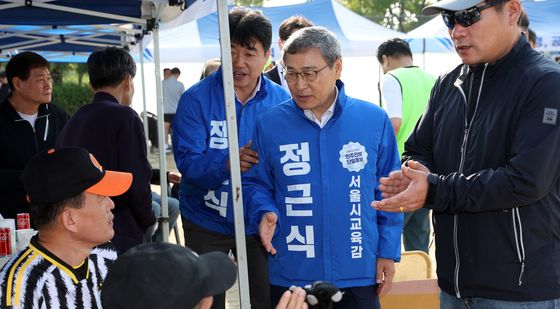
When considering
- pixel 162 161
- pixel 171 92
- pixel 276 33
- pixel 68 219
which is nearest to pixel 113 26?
pixel 162 161

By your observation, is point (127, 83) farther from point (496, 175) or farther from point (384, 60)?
point (496, 175)

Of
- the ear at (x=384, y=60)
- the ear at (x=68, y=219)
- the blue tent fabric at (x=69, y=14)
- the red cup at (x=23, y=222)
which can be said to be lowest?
the red cup at (x=23, y=222)

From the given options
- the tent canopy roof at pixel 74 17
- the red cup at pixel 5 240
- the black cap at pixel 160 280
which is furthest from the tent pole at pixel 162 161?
the black cap at pixel 160 280

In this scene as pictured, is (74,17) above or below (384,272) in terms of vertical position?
above

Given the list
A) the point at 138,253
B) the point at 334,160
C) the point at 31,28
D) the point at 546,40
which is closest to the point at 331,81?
the point at 334,160

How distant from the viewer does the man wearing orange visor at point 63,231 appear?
2.46 meters

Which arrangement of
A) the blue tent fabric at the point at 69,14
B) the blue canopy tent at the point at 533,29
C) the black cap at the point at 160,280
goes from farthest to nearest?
the blue canopy tent at the point at 533,29 → the blue tent fabric at the point at 69,14 → the black cap at the point at 160,280

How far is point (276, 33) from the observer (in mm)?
14344

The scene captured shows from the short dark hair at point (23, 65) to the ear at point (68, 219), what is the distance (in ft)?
10.4

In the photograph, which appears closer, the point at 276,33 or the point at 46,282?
the point at 46,282

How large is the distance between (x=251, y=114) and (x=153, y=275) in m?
2.16

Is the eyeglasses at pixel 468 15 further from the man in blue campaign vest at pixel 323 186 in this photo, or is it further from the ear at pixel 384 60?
the ear at pixel 384 60

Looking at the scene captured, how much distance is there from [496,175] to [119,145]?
237 centimetres

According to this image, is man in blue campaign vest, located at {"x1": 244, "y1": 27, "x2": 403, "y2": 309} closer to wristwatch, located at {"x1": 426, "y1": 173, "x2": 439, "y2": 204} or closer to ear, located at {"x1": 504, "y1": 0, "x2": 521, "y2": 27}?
wristwatch, located at {"x1": 426, "y1": 173, "x2": 439, "y2": 204}
